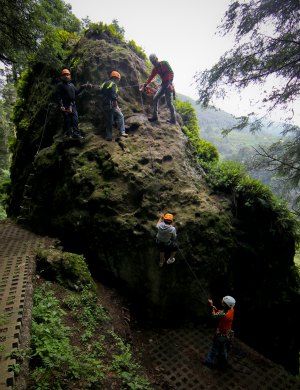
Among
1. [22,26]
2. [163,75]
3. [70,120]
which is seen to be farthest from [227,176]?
[22,26]

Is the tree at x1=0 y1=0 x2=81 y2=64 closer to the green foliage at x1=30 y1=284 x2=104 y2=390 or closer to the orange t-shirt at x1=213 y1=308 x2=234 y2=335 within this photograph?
the green foliage at x1=30 y1=284 x2=104 y2=390

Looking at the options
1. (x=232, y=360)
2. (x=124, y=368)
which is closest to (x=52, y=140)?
(x=124, y=368)

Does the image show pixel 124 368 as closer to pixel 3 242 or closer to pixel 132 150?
pixel 3 242

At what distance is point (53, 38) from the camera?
9289mm

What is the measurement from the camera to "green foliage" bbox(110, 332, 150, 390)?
5001mm

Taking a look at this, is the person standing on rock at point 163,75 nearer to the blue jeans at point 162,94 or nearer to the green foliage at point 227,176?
the blue jeans at point 162,94

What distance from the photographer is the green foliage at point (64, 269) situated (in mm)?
6723

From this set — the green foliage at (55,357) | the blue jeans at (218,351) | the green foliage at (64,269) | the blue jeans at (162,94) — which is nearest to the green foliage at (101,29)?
the blue jeans at (162,94)

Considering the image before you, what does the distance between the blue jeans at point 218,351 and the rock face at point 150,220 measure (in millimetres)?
1313

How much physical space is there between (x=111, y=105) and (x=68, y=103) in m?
1.52

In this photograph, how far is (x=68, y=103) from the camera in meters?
9.70

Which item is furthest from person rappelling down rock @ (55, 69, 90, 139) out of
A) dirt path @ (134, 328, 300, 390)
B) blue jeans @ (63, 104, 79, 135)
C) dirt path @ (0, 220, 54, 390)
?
dirt path @ (134, 328, 300, 390)

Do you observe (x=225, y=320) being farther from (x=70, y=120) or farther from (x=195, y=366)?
(x=70, y=120)

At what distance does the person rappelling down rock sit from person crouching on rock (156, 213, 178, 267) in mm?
4606
